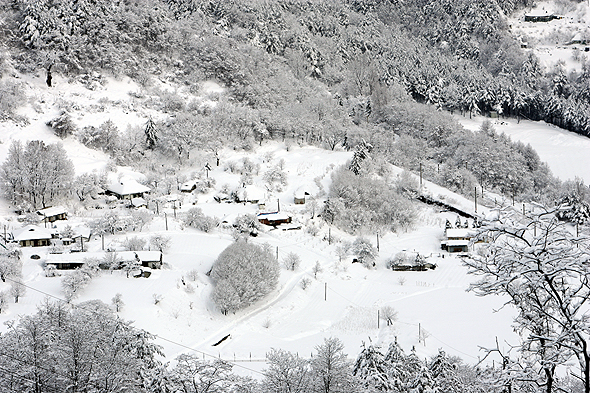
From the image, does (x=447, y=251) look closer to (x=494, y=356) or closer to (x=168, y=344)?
(x=494, y=356)

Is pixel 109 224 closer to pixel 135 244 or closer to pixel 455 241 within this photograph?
pixel 135 244

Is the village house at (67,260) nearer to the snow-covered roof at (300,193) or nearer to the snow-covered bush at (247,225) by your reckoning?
the snow-covered bush at (247,225)

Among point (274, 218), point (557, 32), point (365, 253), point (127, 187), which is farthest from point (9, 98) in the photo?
point (557, 32)

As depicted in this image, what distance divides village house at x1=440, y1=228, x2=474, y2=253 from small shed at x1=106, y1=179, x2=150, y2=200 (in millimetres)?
26039

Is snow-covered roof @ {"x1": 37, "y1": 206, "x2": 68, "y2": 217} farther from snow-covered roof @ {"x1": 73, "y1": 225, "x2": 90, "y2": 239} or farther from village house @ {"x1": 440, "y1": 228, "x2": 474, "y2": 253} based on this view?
village house @ {"x1": 440, "y1": 228, "x2": 474, "y2": 253}

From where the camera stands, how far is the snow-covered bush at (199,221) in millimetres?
44750

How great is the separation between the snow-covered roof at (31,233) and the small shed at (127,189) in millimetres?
9039

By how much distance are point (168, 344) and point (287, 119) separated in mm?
40177

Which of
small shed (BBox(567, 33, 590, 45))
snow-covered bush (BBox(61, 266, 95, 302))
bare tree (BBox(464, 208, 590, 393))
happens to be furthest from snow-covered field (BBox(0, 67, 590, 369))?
small shed (BBox(567, 33, 590, 45))

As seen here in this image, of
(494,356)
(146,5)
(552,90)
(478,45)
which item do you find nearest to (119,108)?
(146,5)

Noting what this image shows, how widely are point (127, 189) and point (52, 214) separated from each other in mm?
6987

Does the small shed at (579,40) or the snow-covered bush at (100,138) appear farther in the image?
the small shed at (579,40)

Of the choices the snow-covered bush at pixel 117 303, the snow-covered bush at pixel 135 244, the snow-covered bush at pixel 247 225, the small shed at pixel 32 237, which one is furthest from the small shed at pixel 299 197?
the snow-covered bush at pixel 117 303

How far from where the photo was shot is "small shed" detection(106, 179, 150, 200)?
161ft
